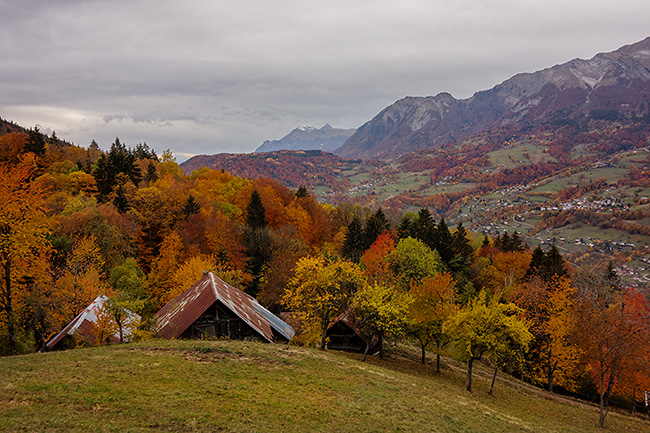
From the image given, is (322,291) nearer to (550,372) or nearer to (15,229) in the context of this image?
→ (15,229)

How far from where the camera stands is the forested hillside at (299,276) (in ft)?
101

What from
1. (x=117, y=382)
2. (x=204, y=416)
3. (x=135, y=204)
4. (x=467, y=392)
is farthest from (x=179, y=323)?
(x=135, y=204)

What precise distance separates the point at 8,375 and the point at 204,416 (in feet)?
29.3

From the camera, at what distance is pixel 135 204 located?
63.2m

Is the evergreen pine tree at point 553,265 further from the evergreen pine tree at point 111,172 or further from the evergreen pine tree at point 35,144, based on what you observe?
the evergreen pine tree at point 35,144

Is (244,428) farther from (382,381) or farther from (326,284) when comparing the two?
(326,284)

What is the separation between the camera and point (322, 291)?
111 feet

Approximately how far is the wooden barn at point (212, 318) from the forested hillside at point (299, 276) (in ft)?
10.7

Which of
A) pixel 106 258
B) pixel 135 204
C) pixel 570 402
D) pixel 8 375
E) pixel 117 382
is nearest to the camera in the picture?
pixel 8 375

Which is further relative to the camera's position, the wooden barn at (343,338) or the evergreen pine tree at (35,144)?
the evergreen pine tree at (35,144)

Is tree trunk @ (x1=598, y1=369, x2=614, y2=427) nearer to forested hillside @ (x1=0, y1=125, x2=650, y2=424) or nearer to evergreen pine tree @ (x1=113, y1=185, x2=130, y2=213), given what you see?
forested hillside @ (x1=0, y1=125, x2=650, y2=424)

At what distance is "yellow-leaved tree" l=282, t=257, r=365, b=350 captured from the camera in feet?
109

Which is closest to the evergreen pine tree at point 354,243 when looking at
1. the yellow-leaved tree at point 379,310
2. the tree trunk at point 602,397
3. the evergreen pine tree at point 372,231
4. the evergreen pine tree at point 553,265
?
the evergreen pine tree at point 372,231

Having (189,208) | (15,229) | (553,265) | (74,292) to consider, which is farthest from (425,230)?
(15,229)
